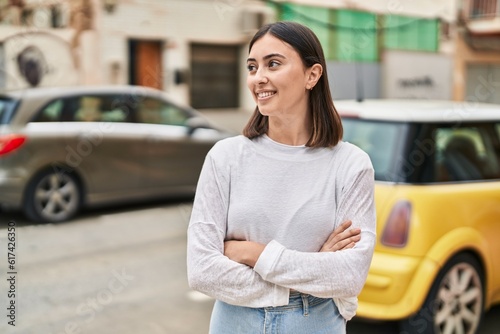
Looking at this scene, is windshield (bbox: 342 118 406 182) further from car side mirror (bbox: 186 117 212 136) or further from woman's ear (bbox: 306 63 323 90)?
car side mirror (bbox: 186 117 212 136)

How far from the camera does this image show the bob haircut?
1.81 metres

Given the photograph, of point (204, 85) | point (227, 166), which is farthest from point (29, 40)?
point (227, 166)

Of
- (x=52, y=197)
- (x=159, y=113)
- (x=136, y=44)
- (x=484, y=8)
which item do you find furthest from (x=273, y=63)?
(x=484, y=8)

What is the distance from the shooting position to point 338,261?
69.2 inches

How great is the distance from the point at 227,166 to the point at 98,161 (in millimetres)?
5937

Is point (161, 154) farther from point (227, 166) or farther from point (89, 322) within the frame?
point (227, 166)

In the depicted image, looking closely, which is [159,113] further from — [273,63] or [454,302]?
[273,63]

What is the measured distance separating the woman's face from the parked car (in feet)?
18.4

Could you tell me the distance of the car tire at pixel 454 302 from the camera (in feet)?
11.3

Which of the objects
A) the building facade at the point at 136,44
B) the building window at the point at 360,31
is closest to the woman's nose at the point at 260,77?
the building facade at the point at 136,44

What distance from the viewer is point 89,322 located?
13.8ft

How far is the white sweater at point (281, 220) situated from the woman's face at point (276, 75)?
0.12 metres

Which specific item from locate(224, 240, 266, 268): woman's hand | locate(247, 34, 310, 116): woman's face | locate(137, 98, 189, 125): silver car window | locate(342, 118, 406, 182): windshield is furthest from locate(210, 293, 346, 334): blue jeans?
locate(137, 98, 189, 125): silver car window

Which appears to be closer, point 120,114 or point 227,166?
point 227,166
